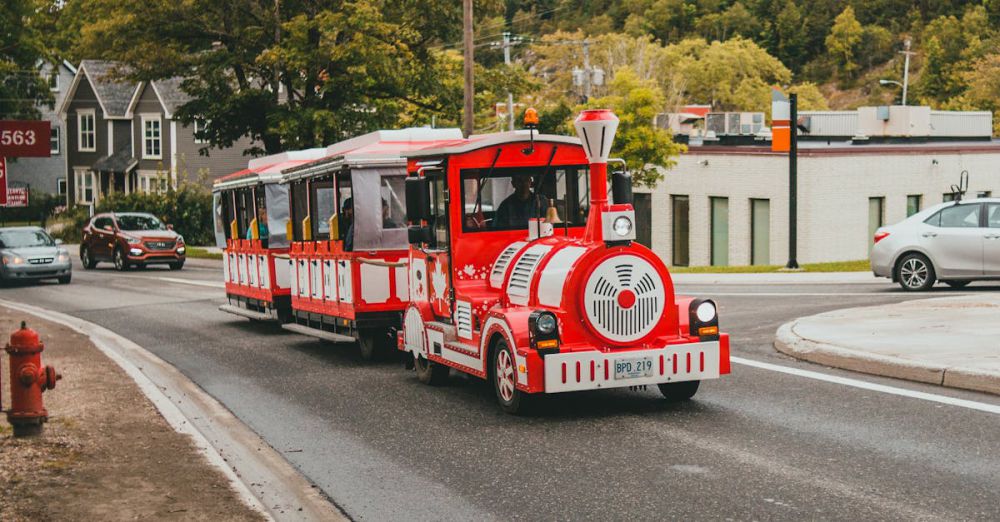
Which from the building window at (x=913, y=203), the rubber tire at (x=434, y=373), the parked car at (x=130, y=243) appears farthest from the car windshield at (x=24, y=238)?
the building window at (x=913, y=203)

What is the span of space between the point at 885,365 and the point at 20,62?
208ft

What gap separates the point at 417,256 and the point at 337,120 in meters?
28.8

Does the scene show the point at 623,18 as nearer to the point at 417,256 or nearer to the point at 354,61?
the point at 354,61

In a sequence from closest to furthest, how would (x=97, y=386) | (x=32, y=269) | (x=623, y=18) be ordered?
(x=97, y=386), (x=32, y=269), (x=623, y=18)

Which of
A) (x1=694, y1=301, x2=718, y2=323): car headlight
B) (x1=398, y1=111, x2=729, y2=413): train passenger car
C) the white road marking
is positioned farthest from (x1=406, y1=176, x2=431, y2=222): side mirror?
the white road marking

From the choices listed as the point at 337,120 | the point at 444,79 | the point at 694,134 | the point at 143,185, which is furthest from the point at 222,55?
the point at 143,185

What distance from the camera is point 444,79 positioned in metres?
45.2

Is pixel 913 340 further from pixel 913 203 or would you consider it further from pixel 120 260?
pixel 120 260

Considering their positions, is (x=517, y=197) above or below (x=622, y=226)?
above

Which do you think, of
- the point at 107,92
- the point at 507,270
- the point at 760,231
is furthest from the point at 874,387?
the point at 107,92

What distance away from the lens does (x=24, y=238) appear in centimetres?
3581

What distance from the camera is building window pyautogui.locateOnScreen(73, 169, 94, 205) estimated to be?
76.8 meters

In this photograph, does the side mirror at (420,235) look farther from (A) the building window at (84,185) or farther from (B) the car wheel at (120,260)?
(A) the building window at (84,185)

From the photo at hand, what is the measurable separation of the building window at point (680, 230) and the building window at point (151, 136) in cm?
3492
